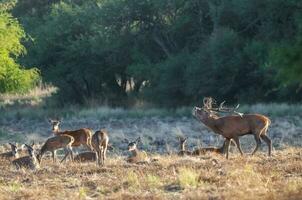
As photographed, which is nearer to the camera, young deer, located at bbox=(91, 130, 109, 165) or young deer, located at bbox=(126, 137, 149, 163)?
young deer, located at bbox=(126, 137, 149, 163)

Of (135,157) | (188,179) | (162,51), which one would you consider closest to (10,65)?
(162,51)

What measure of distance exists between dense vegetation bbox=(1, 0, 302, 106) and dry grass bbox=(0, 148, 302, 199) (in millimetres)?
16815

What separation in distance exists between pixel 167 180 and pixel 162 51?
3080 centimetres

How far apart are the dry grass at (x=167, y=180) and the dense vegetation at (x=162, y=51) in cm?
1682

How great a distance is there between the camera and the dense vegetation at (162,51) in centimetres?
4025

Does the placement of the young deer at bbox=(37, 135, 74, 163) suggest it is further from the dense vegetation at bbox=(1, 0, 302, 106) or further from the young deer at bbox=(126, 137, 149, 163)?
the dense vegetation at bbox=(1, 0, 302, 106)

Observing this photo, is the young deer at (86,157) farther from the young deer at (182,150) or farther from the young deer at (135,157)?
the young deer at (182,150)

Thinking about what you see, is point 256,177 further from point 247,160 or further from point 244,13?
point 244,13

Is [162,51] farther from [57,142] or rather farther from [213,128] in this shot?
[57,142]

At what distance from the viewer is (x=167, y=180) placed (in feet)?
53.4

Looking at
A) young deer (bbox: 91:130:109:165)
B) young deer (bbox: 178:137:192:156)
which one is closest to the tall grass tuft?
young deer (bbox: 91:130:109:165)

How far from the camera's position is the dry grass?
1443 centimetres

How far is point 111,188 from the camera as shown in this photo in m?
15.7

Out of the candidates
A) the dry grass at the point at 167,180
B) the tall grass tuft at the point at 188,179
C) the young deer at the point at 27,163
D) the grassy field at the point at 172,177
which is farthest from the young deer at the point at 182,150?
the tall grass tuft at the point at 188,179
